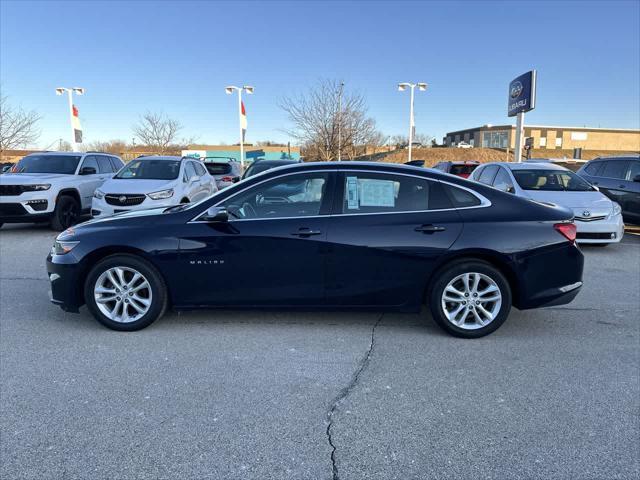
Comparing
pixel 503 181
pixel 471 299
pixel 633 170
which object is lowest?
pixel 471 299

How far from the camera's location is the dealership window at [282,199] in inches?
168

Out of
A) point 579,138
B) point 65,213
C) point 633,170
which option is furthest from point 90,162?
point 579,138

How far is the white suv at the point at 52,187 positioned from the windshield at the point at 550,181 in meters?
9.73

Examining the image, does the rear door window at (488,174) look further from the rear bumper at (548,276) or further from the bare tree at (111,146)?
the bare tree at (111,146)

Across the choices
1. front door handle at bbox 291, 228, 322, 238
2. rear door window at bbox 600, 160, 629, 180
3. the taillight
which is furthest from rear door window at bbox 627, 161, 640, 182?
front door handle at bbox 291, 228, 322, 238

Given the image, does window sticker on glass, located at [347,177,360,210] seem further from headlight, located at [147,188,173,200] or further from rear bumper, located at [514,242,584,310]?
headlight, located at [147,188,173,200]

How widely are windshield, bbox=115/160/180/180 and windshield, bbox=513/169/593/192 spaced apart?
7.47 m

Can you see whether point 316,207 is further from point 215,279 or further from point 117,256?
point 117,256

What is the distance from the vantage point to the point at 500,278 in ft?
13.6

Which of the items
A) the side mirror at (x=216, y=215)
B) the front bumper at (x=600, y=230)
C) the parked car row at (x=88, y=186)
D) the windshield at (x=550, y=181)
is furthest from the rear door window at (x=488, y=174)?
the side mirror at (x=216, y=215)

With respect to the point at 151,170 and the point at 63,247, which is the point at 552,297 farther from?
the point at 151,170

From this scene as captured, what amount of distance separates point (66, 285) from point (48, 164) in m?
7.97

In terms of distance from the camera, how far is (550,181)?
360 inches

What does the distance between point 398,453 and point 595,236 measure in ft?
24.0
